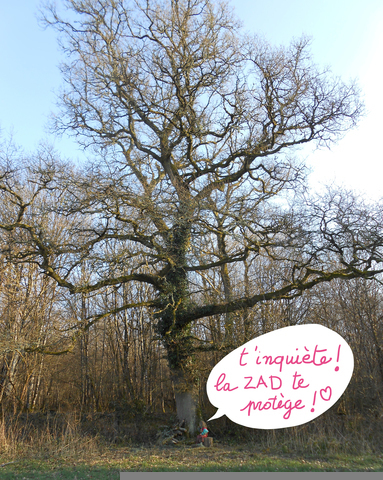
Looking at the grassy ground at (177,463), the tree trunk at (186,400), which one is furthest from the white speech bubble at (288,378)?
the tree trunk at (186,400)

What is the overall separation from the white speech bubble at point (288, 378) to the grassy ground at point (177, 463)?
120cm

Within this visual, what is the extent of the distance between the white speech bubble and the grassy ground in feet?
3.93

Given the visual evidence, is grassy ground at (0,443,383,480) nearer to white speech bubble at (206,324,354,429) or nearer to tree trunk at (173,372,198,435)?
white speech bubble at (206,324,354,429)

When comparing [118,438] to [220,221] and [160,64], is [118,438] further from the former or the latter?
[160,64]

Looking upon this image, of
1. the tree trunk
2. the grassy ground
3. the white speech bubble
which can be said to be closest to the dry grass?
the grassy ground

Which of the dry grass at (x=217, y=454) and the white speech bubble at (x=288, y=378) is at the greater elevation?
the white speech bubble at (x=288, y=378)

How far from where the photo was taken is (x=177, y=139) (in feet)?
42.2

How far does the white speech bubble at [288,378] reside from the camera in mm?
7246

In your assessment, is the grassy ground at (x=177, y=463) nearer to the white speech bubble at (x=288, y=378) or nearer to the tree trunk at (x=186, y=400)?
the white speech bubble at (x=288, y=378)

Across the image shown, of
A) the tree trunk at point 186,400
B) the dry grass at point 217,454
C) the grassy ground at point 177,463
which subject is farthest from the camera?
the tree trunk at point 186,400

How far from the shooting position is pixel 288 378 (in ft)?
23.9

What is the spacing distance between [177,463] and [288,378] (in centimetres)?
325

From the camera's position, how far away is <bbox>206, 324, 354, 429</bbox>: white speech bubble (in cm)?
725

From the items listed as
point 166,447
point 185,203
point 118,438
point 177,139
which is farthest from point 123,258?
point 118,438
